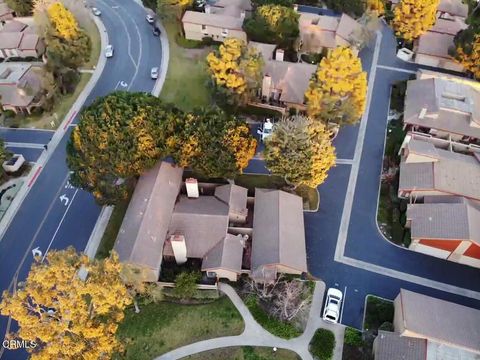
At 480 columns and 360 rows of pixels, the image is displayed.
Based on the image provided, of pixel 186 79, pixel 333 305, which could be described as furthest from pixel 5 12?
pixel 333 305

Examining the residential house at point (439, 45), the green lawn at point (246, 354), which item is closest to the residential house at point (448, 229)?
the green lawn at point (246, 354)

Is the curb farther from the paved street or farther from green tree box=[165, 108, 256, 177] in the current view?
the paved street

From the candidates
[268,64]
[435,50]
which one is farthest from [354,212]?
[435,50]

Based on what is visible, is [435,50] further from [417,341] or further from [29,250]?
[29,250]

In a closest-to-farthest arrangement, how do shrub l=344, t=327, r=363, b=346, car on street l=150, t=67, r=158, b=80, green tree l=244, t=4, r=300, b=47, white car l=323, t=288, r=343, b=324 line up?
shrub l=344, t=327, r=363, b=346
white car l=323, t=288, r=343, b=324
green tree l=244, t=4, r=300, b=47
car on street l=150, t=67, r=158, b=80

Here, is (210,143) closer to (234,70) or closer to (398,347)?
(234,70)

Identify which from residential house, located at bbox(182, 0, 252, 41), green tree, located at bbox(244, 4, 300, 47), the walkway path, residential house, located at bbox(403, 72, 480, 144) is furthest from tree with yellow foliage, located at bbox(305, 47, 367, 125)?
the walkway path
